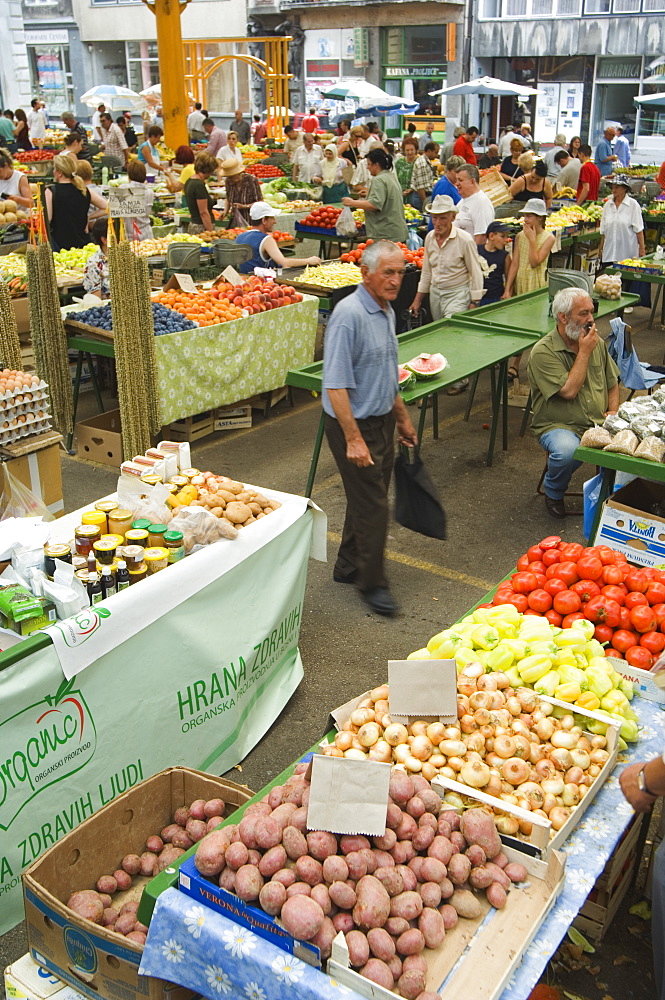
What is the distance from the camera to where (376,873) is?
2449 millimetres

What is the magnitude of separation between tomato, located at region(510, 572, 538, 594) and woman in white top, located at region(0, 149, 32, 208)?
31.7 feet

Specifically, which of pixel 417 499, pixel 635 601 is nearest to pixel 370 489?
pixel 417 499

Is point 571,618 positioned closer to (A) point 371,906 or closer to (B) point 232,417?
(A) point 371,906

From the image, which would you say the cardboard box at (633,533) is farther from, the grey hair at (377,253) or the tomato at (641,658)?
the grey hair at (377,253)

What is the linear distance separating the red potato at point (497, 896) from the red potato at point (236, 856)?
2.19ft

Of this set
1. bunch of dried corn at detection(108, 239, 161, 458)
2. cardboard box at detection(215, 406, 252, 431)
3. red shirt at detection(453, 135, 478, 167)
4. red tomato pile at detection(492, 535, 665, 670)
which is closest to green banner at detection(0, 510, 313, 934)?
red tomato pile at detection(492, 535, 665, 670)

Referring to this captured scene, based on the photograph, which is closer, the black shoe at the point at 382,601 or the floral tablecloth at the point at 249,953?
the floral tablecloth at the point at 249,953

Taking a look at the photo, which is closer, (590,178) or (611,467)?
(611,467)

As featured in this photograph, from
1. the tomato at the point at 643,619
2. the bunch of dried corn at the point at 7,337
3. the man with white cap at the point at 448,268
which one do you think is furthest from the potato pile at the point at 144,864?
the man with white cap at the point at 448,268

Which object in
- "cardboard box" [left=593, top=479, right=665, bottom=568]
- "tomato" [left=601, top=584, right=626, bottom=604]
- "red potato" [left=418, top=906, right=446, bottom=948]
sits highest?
"tomato" [left=601, top=584, right=626, bottom=604]

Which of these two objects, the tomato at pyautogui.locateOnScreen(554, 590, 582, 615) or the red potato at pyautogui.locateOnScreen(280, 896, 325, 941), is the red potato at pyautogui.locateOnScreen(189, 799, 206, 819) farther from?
the tomato at pyautogui.locateOnScreen(554, 590, 582, 615)

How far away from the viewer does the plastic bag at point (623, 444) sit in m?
5.15

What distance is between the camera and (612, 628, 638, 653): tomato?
12.4 feet

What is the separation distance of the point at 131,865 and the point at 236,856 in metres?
0.93
